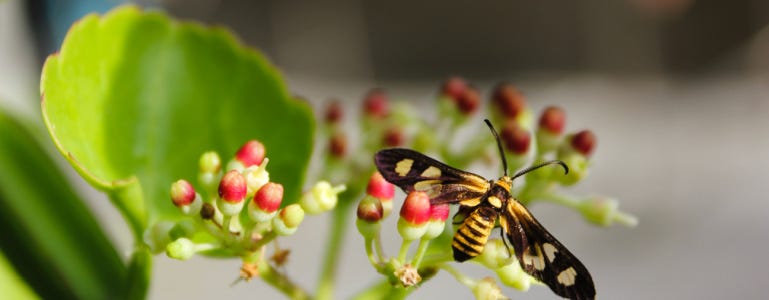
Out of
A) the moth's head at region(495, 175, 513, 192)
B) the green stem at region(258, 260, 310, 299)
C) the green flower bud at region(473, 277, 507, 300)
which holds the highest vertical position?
the moth's head at region(495, 175, 513, 192)

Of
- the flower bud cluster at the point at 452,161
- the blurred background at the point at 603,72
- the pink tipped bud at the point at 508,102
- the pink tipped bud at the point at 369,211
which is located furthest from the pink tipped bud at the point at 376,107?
the blurred background at the point at 603,72

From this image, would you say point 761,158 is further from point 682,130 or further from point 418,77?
point 418,77

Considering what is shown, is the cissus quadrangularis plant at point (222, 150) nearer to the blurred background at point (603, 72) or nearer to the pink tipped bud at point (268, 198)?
the pink tipped bud at point (268, 198)

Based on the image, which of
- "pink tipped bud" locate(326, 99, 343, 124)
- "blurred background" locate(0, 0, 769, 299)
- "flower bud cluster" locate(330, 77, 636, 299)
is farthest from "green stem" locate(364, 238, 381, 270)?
"blurred background" locate(0, 0, 769, 299)

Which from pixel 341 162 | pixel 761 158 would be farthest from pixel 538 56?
pixel 341 162

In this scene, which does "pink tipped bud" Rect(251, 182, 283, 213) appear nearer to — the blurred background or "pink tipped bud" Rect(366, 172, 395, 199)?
"pink tipped bud" Rect(366, 172, 395, 199)

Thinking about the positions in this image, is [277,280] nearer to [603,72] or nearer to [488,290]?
[488,290]

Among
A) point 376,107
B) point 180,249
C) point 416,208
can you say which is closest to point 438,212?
point 416,208
